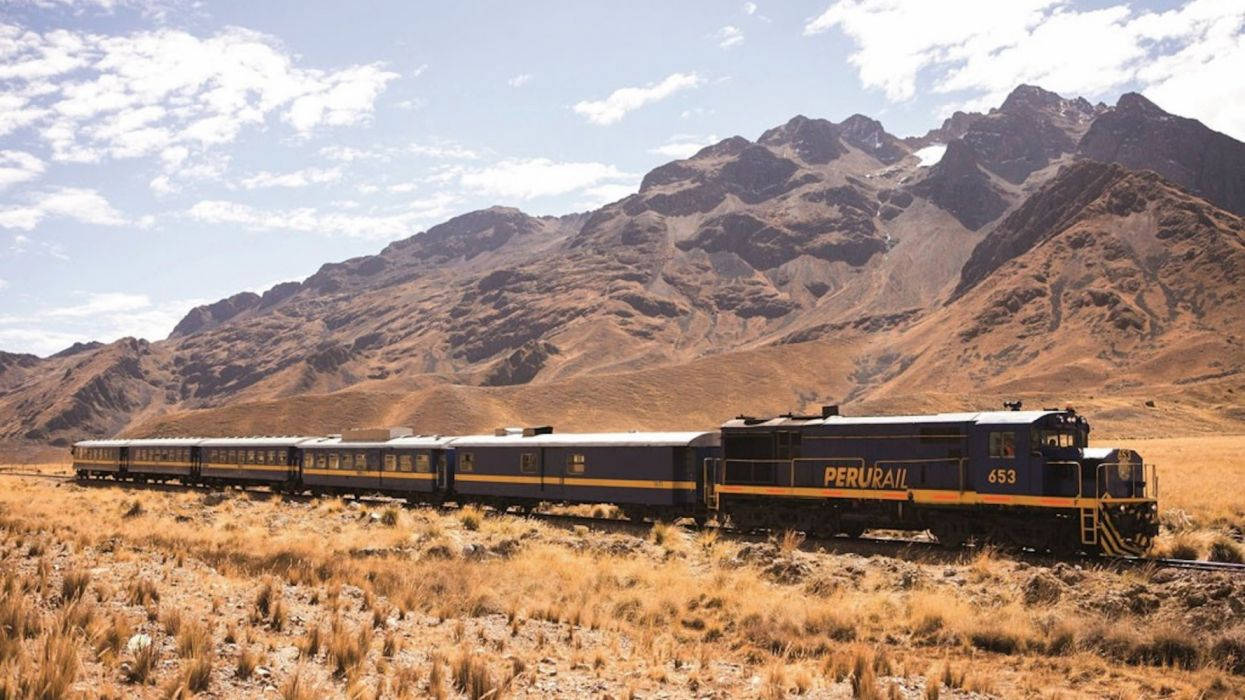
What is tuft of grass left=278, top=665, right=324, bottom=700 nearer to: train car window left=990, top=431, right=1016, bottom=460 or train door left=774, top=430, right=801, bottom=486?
train car window left=990, top=431, right=1016, bottom=460

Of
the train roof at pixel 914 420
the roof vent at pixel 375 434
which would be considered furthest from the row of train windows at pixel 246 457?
the train roof at pixel 914 420

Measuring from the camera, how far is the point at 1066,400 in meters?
96.5

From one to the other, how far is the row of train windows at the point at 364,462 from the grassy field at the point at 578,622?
16226 millimetres

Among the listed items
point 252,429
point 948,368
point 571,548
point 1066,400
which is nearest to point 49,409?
point 252,429

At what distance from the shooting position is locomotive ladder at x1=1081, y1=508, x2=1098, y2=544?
782 inches

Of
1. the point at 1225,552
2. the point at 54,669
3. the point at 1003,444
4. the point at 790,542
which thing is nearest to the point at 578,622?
the point at 54,669

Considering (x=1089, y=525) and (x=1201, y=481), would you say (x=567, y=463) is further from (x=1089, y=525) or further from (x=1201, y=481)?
(x=1201, y=481)

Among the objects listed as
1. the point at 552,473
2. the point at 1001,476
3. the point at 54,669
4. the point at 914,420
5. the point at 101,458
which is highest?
the point at 914,420

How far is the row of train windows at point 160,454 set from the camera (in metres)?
55.5

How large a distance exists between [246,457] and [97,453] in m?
20.2

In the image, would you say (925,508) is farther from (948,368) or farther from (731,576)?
(948,368)

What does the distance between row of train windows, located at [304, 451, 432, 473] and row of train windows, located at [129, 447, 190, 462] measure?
14.1 metres

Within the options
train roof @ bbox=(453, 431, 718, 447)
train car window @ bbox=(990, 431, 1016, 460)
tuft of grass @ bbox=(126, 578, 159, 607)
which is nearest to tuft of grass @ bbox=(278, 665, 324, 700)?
tuft of grass @ bbox=(126, 578, 159, 607)

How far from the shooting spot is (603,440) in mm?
31125
